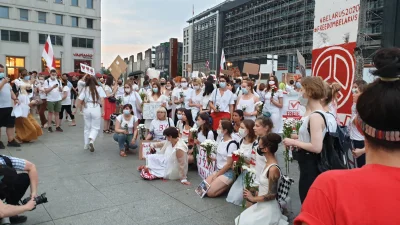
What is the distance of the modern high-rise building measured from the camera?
5088cm

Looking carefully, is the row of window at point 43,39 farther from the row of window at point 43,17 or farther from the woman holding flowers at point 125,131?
the woman holding flowers at point 125,131

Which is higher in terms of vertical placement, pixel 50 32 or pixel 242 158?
pixel 50 32

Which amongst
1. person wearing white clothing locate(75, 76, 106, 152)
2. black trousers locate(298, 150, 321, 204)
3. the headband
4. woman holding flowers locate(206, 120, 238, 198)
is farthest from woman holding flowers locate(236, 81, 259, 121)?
the headband

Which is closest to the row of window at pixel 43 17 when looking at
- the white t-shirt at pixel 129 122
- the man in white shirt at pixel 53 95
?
the man in white shirt at pixel 53 95

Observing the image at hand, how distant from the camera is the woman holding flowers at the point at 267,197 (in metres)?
3.84

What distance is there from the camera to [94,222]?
411 centimetres

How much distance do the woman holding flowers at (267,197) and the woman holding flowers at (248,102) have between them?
13.0 ft

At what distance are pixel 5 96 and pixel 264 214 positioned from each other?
7059 mm

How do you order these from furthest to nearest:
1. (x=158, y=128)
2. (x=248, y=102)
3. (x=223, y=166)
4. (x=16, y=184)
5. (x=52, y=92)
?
(x=52, y=92) → (x=248, y=102) → (x=158, y=128) → (x=223, y=166) → (x=16, y=184)

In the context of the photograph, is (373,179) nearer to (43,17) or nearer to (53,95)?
(53,95)

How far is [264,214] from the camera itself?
3842 mm

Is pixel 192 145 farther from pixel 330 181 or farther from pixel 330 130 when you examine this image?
pixel 330 181

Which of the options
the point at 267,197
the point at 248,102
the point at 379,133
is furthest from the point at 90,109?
the point at 379,133

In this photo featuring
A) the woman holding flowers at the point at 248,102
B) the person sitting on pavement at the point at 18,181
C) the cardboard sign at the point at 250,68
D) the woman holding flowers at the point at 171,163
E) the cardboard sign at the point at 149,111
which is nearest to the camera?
the person sitting on pavement at the point at 18,181
